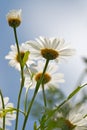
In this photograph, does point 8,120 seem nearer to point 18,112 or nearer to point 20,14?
point 18,112

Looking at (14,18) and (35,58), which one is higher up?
(14,18)

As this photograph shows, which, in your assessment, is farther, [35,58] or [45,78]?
[45,78]

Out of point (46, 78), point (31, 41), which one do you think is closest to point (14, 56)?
point (46, 78)

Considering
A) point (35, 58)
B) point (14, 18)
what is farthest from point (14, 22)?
point (35, 58)

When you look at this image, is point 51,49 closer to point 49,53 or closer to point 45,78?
point 49,53

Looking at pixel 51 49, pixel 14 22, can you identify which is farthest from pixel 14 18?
pixel 51 49

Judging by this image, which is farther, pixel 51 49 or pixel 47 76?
pixel 47 76
